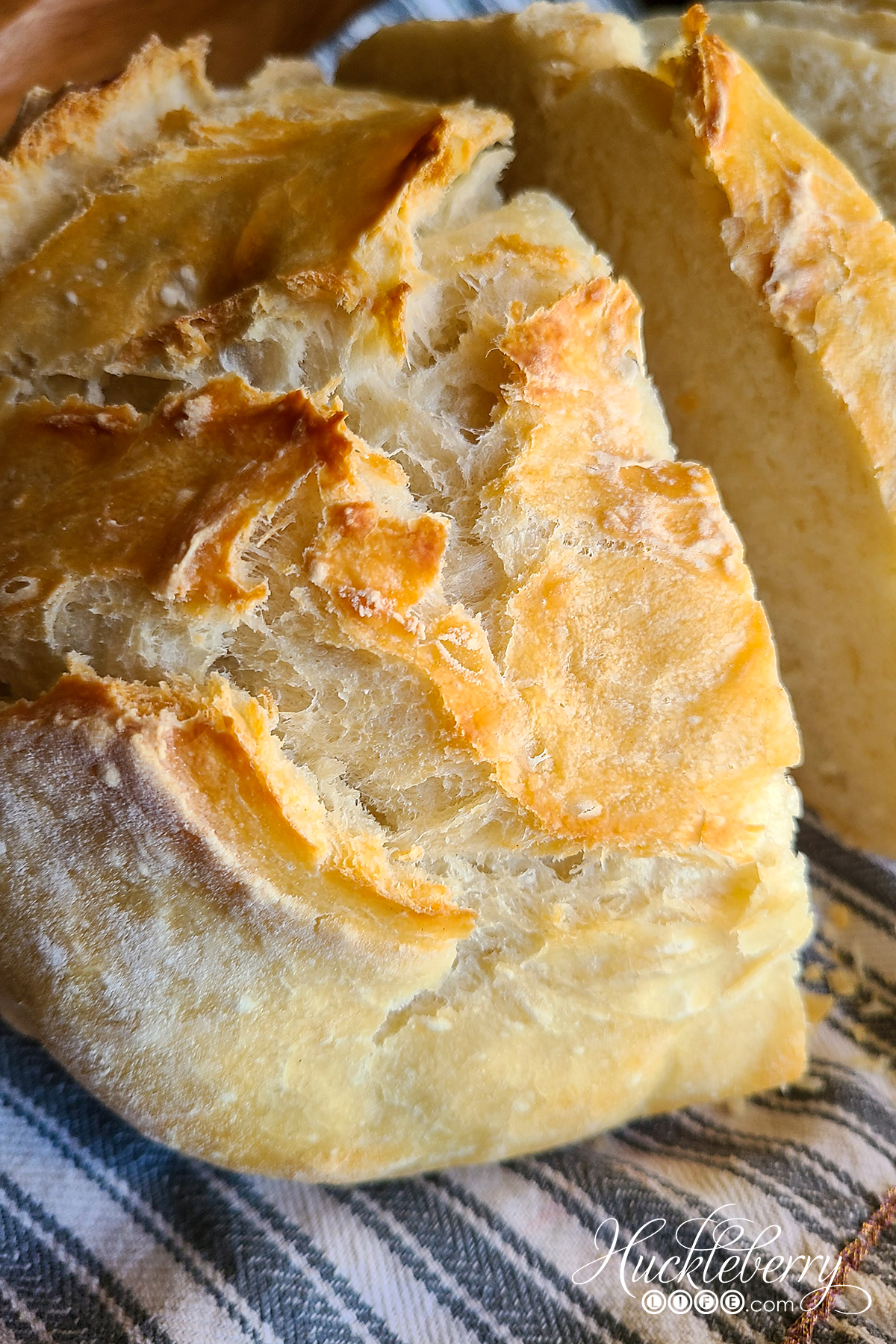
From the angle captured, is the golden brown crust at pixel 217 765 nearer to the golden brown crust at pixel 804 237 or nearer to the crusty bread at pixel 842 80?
the golden brown crust at pixel 804 237

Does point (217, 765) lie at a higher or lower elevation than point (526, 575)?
lower

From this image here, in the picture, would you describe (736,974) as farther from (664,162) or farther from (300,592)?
(664,162)

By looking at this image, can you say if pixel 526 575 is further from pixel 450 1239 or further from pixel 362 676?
pixel 450 1239

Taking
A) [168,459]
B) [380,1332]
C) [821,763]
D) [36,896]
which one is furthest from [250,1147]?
[821,763]

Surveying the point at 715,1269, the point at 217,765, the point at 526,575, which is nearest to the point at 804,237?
the point at 526,575

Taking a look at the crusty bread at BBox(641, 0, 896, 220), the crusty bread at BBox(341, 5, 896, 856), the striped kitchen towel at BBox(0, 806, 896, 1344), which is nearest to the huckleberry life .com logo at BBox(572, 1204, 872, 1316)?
the striped kitchen towel at BBox(0, 806, 896, 1344)

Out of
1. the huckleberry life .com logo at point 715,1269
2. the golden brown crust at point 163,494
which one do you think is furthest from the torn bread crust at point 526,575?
the huckleberry life .com logo at point 715,1269
